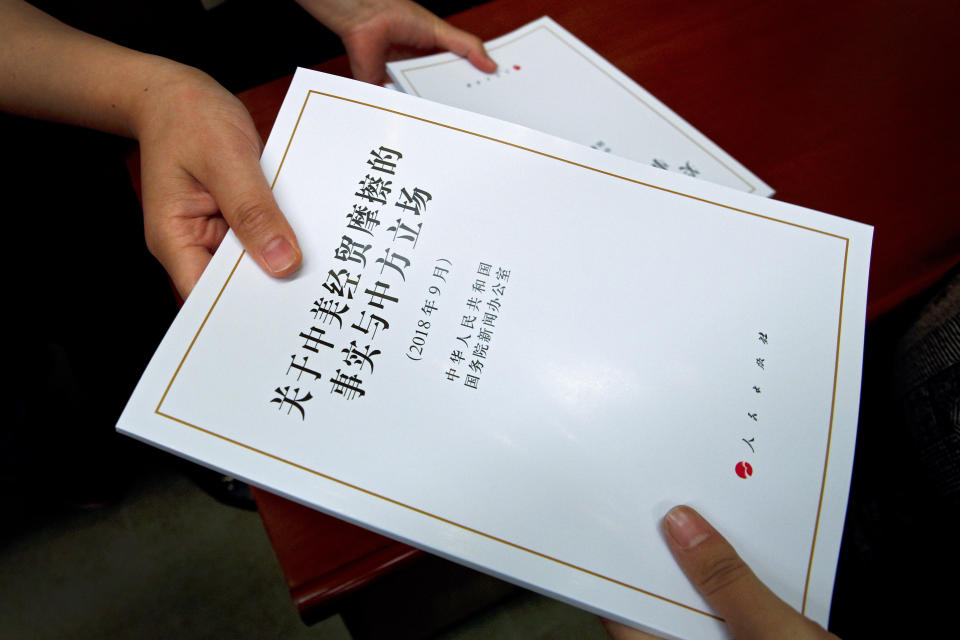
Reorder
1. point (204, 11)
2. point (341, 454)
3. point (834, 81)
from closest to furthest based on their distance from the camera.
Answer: point (341, 454) → point (834, 81) → point (204, 11)

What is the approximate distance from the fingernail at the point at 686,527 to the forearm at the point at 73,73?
55 cm

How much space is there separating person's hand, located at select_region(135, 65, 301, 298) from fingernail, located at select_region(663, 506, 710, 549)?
1.08 ft

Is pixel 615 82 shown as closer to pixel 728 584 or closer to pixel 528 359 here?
pixel 528 359

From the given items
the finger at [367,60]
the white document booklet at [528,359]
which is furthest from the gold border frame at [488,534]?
the finger at [367,60]

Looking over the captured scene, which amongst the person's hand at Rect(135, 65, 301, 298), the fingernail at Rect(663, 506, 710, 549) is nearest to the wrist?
the person's hand at Rect(135, 65, 301, 298)

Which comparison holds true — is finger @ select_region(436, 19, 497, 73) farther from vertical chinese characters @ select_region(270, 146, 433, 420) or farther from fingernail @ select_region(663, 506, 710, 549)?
fingernail @ select_region(663, 506, 710, 549)

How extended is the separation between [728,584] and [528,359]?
0.19 metres

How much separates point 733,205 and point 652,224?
0.22 ft

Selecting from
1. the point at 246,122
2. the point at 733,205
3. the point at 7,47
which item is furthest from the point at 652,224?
the point at 7,47

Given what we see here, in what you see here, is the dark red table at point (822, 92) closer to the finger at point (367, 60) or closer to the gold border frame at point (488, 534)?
the finger at point (367, 60)

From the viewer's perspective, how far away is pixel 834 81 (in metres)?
0.63

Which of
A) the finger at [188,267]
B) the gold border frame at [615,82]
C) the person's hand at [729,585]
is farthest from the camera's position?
the gold border frame at [615,82]

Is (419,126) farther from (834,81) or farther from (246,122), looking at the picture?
(834,81)

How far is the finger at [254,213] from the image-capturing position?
0.41 m
